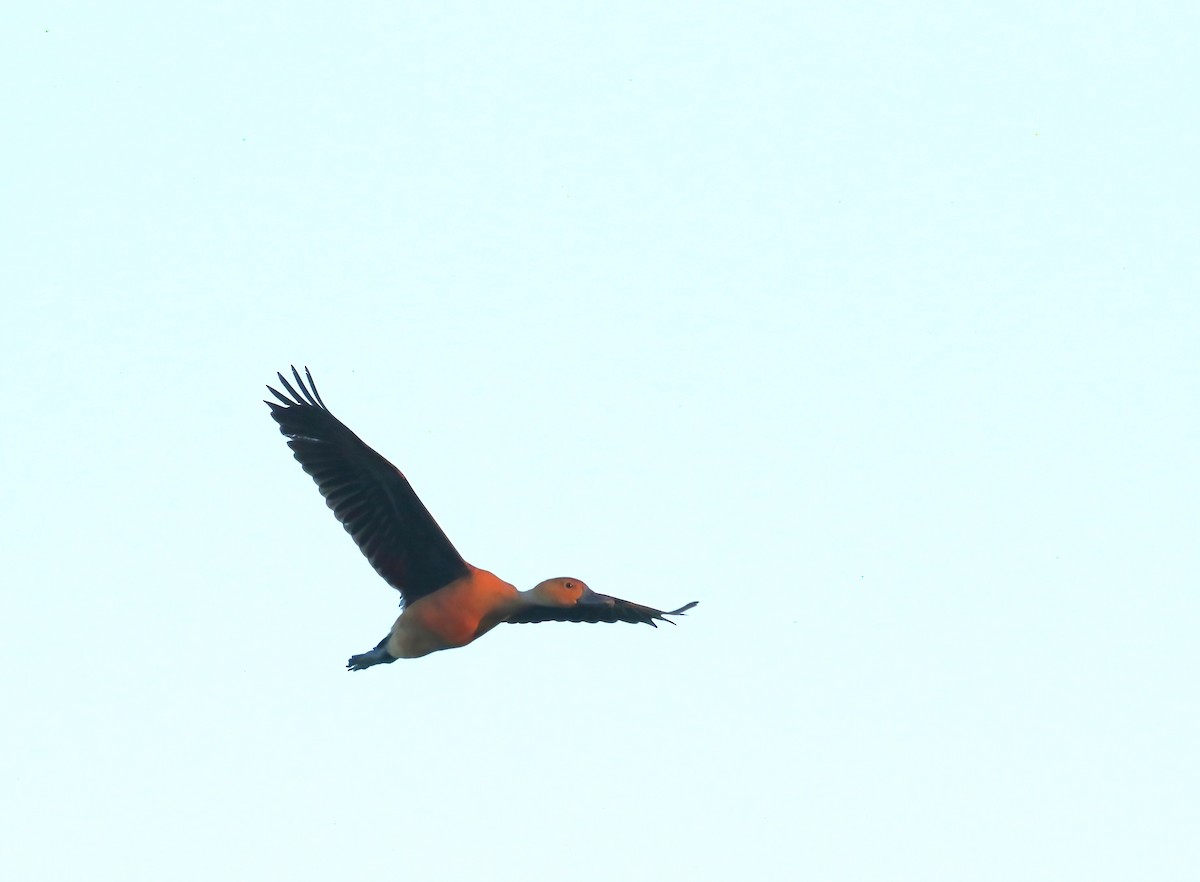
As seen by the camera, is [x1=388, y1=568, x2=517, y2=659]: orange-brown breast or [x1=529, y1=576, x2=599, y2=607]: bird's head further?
[x1=529, y1=576, x2=599, y2=607]: bird's head

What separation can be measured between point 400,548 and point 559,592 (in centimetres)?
159

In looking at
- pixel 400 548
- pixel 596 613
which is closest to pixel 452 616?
pixel 400 548

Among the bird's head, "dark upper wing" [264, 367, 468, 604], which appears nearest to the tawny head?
the bird's head

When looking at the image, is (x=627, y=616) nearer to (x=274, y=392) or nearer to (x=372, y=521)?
(x=372, y=521)

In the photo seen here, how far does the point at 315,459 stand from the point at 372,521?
809 millimetres

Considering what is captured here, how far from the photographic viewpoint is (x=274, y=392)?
1981 cm

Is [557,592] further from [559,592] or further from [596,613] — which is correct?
[596,613]

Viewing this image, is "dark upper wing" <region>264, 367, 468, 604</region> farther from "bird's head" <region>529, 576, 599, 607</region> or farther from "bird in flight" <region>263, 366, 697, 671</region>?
"bird's head" <region>529, 576, 599, 607</region>

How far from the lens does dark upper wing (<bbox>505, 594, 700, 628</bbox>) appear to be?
20125 millimetres

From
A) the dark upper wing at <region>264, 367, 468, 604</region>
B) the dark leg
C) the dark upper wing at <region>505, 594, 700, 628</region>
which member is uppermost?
the dark upper wing at <region>264, 367, 468, 604</region>

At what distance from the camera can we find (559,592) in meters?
19.8

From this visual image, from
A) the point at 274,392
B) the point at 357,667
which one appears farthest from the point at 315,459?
the point at 357,667

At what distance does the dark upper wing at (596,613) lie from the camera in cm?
2012

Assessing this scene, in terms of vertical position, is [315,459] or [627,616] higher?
[315,459]
